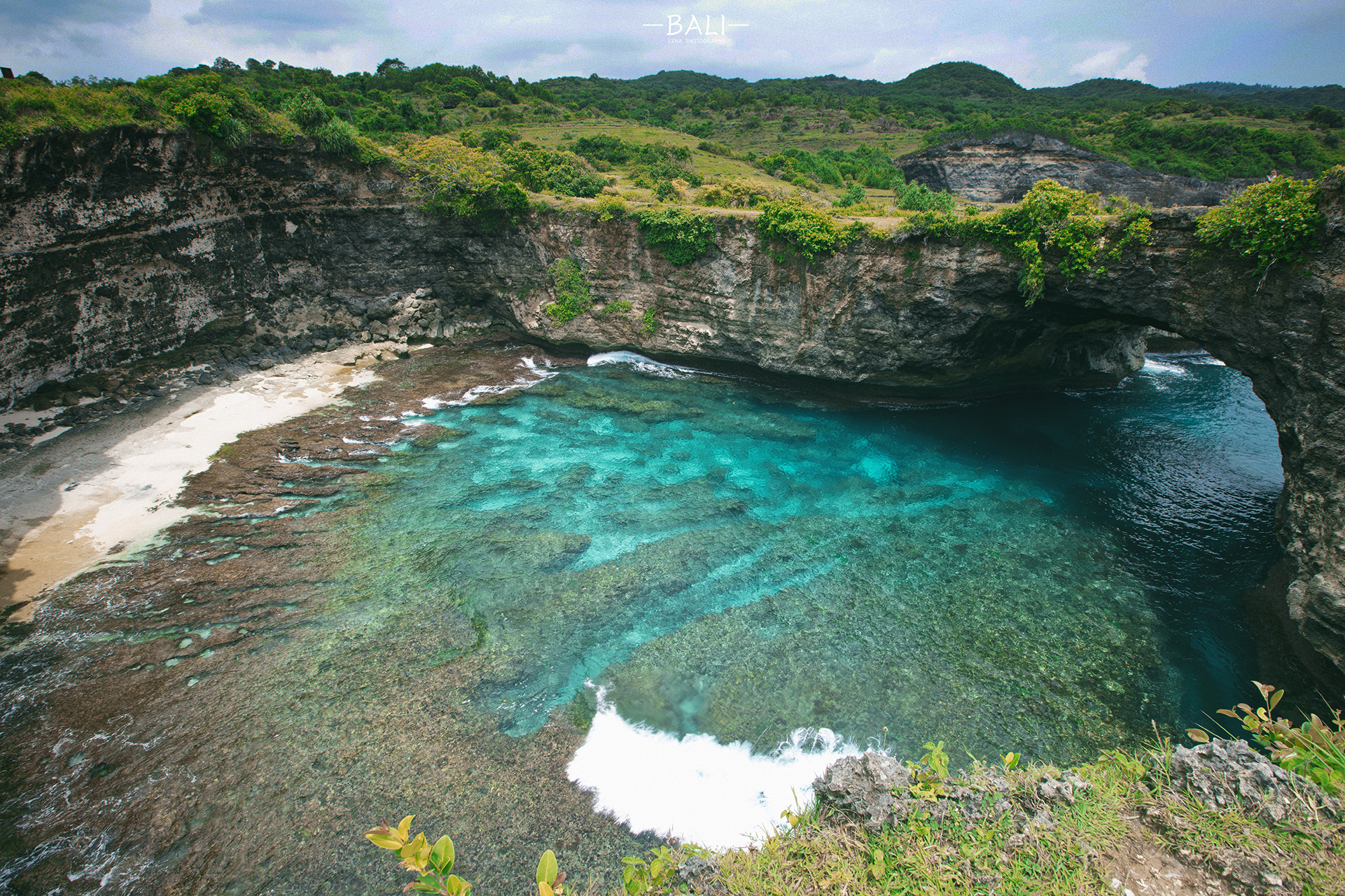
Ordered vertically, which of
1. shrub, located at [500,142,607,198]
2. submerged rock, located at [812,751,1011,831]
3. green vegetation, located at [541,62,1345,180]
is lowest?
submerged rock, located at [812,751,1011,831]

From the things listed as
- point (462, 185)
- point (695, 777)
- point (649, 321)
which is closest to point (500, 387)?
point (649, 321)

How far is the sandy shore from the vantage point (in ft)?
49.6

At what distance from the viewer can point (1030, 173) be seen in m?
46.8

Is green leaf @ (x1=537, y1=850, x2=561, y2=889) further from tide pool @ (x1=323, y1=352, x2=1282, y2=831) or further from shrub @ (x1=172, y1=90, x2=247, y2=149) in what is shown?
shrub @ (x1=172, y1=90, x2=247, y2=149)

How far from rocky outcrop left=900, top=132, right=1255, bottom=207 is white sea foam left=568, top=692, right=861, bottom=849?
4628 centimetres

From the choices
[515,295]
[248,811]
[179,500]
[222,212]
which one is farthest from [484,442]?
[222,212]

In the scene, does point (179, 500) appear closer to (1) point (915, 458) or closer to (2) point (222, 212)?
(2) point (222, 212)

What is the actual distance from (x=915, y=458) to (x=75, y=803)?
24684 millimetres

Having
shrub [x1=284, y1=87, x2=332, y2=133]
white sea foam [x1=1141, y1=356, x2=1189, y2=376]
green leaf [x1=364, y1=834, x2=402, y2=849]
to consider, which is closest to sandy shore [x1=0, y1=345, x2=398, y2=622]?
shrub [x1=284, y1=87, x2=332, y2=133]

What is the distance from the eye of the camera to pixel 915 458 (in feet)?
72.5

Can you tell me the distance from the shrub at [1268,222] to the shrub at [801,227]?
11.2m

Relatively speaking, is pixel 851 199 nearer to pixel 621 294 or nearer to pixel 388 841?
pixel 621 294

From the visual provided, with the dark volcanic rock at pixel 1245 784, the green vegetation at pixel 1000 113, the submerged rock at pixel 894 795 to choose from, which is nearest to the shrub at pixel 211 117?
the submerged rock at pixel 894 795

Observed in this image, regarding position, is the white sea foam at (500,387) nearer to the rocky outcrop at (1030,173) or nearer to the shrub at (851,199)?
the shrub at (851,199)
